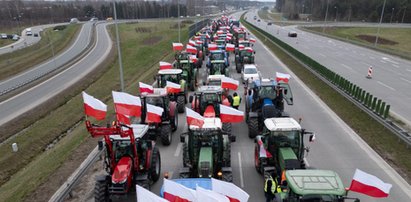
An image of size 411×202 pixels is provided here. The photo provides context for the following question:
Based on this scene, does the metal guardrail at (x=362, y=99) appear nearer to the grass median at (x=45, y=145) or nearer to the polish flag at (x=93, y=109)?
the polish flag at (x=93, y=109)

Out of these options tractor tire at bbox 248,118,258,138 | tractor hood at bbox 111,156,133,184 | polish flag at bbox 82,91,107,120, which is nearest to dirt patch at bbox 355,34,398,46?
tractor tire at bbox 248,118,258,138

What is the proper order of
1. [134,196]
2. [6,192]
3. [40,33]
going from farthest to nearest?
1. [40,33]
2. [6,192]
3. [134,196]

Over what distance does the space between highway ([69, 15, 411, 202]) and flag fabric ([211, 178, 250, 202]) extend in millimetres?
4636

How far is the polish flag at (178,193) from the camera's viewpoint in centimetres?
693

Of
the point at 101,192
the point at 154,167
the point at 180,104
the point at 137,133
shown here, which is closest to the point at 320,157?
the point at 154,167

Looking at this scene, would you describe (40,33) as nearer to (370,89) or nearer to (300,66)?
(300,66)

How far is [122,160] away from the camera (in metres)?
10.6

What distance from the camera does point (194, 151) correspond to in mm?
11695

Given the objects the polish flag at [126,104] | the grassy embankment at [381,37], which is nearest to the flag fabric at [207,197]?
the polish flag at [126,104]

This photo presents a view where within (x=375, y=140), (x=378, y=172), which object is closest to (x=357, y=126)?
(x=375, y=140)

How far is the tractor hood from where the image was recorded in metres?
10.0

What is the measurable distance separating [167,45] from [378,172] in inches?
1796

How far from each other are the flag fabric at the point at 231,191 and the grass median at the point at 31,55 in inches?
1689

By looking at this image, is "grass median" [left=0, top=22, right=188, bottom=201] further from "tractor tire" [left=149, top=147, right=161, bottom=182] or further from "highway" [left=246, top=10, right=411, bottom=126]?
"highway" [left=246, top=10, right=411, bottom=126]
